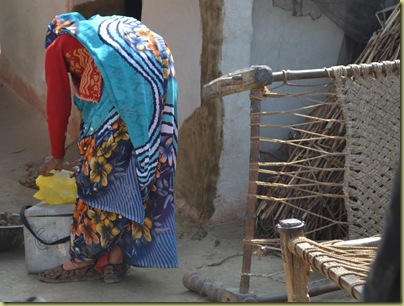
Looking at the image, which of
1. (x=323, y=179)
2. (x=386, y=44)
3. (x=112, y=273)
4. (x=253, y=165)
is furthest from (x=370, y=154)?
(x=112, y=273)

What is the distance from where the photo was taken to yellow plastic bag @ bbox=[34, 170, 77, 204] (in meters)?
4.52

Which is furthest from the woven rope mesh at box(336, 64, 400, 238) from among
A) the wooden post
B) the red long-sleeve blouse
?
the red long-sleeve blouse

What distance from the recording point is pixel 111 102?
13.7 feet

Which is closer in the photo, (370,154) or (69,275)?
(370,154)

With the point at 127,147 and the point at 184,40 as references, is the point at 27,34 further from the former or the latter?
the point at 127,147

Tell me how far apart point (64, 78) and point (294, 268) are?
1.79 m

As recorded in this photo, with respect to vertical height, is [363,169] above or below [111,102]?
below

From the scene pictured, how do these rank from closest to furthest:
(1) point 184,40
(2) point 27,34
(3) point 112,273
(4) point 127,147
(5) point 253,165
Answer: (5) point 253,165
(4) point 127,147
(3) point 112,273
(1) point 184,40
(2) point 27,34

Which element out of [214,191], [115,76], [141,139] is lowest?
[214,191]

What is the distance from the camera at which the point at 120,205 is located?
4.27m

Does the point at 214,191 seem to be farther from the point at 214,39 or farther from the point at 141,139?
the point at 141,139

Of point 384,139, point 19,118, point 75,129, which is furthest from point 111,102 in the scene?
point 19,118

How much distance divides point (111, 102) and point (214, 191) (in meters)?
1.29

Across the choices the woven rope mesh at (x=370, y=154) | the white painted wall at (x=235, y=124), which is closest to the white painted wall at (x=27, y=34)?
the white painted wall at (x=235, y=124)
